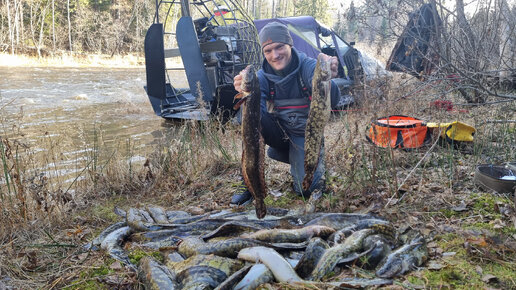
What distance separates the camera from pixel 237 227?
3109mm

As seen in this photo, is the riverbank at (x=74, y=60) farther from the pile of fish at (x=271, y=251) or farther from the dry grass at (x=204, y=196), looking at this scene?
the pile of fish at (x=271, y=251)

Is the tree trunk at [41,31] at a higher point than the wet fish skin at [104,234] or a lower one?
higher

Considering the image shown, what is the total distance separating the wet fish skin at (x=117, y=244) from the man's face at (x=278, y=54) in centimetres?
220

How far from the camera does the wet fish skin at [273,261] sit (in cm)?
237

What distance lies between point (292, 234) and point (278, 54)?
1.92 meters

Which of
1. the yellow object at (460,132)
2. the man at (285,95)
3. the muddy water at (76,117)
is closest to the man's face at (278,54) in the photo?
the man at (285,95)

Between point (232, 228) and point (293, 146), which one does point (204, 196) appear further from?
point (232, 228)

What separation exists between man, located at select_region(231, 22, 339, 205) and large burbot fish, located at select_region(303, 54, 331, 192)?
22.1 inches

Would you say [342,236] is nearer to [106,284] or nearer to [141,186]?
[106,284]

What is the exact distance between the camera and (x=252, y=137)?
3154 millimetres

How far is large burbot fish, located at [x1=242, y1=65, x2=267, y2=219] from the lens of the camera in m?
2.95

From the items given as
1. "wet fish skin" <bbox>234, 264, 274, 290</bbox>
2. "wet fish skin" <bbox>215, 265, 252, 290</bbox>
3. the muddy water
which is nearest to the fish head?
"wet fish skin" <bbox>234, 264, 274, 290</bbox>

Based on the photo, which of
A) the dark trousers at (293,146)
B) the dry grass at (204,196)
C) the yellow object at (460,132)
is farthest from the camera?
the yellow object at (460,132)

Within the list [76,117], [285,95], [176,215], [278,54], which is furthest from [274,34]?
[76,117]
